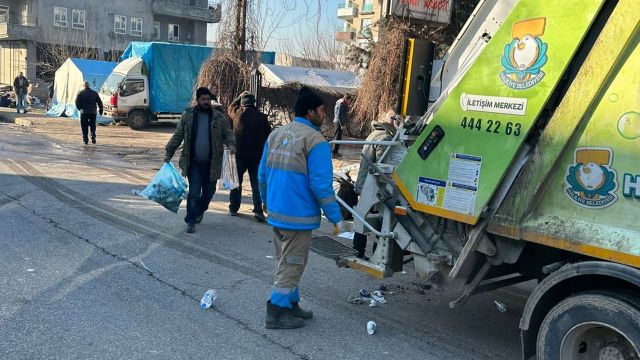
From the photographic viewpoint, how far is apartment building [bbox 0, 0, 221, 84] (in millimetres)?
44688

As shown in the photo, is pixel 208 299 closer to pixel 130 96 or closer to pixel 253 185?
pixel 253 185

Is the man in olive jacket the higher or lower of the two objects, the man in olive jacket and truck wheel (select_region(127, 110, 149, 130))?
the higher

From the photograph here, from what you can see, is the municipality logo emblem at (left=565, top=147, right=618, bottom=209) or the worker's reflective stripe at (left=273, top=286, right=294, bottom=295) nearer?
the municipality logo emblem at (left=565, top=147, right=618, bottom=209)

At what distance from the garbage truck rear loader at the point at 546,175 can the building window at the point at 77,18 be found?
49.6 meters

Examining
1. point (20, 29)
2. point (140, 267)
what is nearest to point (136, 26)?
point (20, 29)

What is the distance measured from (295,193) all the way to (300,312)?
3.28 ft

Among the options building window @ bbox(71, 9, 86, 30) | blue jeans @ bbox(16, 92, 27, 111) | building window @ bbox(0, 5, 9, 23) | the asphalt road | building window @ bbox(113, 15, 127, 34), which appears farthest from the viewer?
building window @ bbox(113, 15, 127, 34)

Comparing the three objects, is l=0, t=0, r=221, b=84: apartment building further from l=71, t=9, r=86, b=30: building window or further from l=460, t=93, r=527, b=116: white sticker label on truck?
l=460, t=93, r=527, b=116: white sticker label on truck

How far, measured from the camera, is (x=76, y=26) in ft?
157

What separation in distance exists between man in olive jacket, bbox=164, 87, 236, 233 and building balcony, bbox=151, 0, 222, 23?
47083mm

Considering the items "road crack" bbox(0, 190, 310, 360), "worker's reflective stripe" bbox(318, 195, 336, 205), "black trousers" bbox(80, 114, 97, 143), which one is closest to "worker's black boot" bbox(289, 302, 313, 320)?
"road crack" bbox(0, 190, 310, 360)

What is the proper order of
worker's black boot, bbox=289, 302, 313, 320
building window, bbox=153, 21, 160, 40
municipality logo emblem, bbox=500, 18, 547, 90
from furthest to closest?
building window, bbox=153, 21, 160, 40 → worker's black boot, bbox=289, 302, 313, 320 → municipality logo emblem, bbox=500, 18, 547, 90

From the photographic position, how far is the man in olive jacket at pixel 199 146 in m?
7.32

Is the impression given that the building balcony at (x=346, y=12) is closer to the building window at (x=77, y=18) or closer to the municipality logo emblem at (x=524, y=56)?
the building window at (x=77, y=18)
